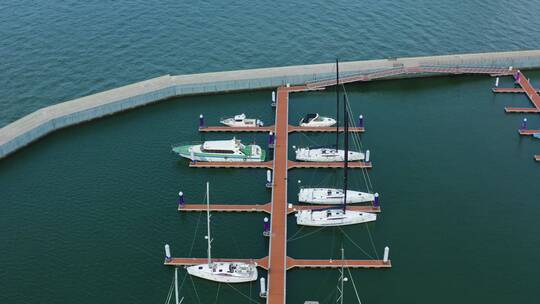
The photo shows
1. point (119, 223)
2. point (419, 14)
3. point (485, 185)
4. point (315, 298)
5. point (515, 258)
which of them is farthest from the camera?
point (419, 14)

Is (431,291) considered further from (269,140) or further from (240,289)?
(269,140)

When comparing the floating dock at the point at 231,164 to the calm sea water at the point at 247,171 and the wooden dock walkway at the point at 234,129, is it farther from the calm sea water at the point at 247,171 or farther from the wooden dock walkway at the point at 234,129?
the wooden dock walkway at the point at 234,129

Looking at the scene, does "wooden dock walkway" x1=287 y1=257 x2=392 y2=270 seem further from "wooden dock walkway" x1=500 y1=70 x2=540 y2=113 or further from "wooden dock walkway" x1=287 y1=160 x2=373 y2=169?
"wooden dock walkway" x1=500 y1=70 x2=540 y2=113

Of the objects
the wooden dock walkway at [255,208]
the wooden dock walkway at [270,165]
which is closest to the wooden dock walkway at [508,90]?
the wooden dock walkway at [270,165]

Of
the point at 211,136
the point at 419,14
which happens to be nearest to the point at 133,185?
the point at 211,136

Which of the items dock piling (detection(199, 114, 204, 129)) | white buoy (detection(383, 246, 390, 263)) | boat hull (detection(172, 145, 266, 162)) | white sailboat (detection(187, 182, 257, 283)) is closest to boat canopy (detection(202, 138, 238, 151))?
boat hull (detection(172, 145, 266, 162))

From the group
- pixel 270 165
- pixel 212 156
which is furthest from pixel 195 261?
pixel 270 165
